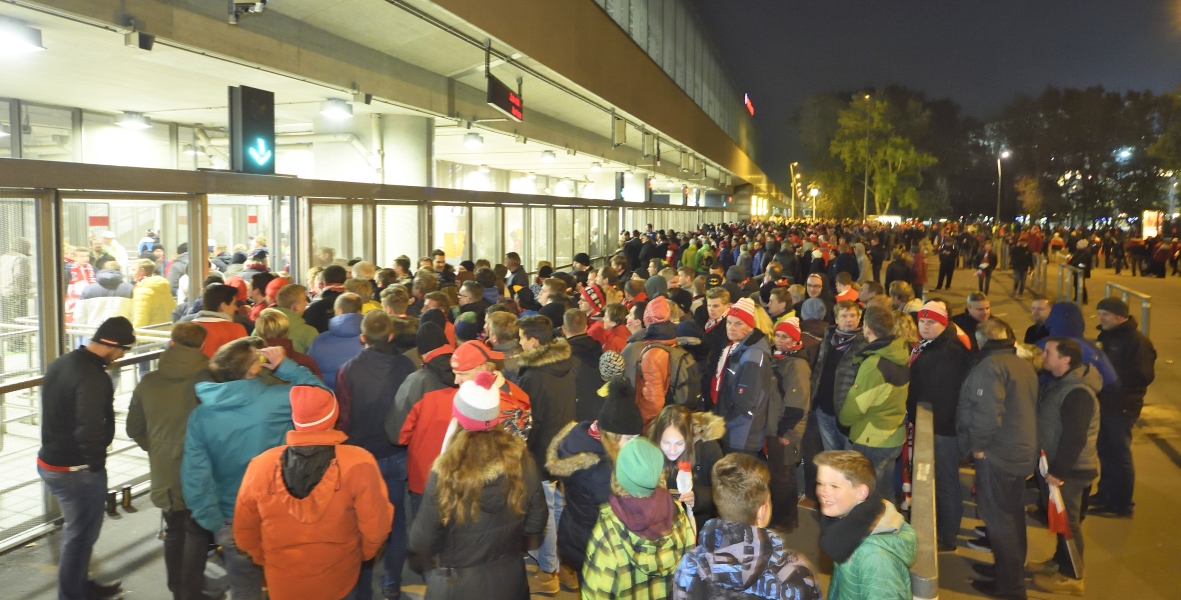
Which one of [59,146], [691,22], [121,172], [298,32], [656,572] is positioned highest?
[691,22]

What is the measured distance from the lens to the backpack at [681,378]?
19.2 ft

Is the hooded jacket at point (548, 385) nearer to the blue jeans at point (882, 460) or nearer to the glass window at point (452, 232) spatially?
the blue jeans at point (882, 460)

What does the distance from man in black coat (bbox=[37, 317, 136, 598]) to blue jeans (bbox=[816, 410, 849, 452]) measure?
17.3ft

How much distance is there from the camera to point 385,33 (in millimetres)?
11727

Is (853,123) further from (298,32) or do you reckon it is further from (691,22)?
(298,32)

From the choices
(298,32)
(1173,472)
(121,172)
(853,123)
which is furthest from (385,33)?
(853,123)

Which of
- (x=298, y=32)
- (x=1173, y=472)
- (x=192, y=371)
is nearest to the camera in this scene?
(x=192, y=371)

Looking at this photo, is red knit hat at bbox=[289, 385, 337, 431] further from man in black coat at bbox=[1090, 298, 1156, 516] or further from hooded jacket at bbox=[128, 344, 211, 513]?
man in black coat at bbox=[1090, 298, 1156, 516]

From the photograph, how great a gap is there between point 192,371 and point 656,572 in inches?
121

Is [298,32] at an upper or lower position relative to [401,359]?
upper

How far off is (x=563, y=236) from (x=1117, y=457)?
48.1 feet

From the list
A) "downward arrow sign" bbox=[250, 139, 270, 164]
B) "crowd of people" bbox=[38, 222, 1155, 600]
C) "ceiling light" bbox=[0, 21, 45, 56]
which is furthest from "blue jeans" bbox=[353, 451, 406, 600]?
"ceiling light" bbox=[0, 21, 45, 56]

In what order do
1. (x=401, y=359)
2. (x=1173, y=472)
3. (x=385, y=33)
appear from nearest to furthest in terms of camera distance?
(x=401, y=359)
(x=1173, y=472)
(x=385, y=33)

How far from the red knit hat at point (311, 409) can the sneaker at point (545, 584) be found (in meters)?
2.58
